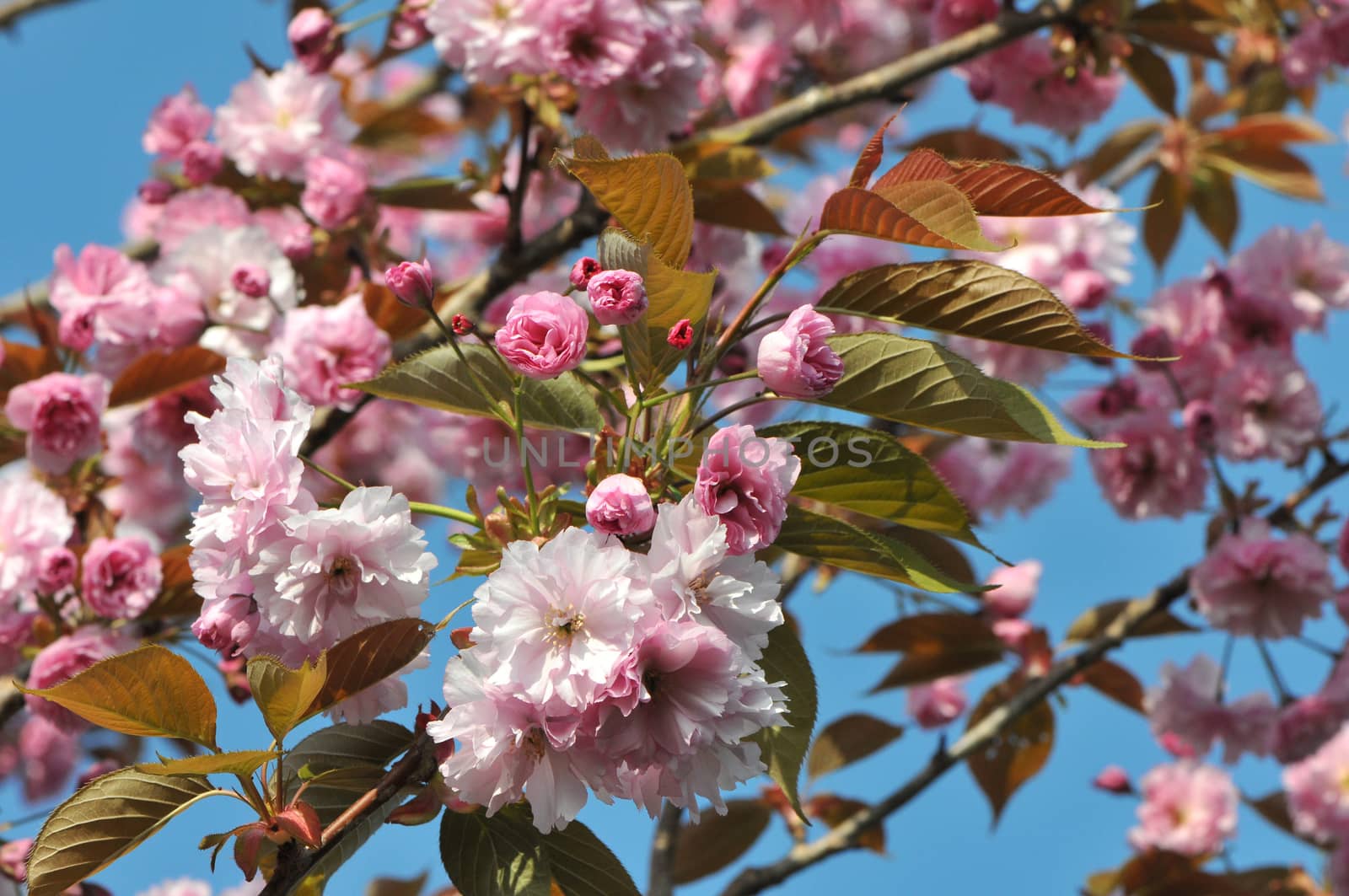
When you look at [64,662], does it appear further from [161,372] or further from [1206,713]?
[1206,713]

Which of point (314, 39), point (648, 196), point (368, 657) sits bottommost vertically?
point (368, 657)

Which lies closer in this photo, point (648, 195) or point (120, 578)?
point (648, 195)

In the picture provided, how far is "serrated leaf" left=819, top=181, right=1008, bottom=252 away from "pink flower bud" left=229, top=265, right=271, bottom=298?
1256 millimetres

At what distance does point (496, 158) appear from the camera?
7.45 ft

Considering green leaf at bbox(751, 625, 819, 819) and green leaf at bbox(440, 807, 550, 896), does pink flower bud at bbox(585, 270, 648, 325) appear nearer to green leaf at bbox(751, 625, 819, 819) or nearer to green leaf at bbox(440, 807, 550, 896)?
green leaf at bbox(751, 625, 819, 819)

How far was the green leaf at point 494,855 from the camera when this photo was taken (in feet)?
3.91

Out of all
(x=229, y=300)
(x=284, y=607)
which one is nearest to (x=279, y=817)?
(x=284, y=607)

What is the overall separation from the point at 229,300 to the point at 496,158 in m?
0.54

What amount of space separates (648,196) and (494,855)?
640 millimetres

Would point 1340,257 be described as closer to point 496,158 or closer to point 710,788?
point 496,158

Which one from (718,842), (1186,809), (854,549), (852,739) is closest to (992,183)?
(854,549)

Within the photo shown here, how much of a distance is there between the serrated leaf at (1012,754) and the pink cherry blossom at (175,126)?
1.94 m

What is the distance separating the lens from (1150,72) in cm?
268

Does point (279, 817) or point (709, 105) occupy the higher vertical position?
point (709, 105)
